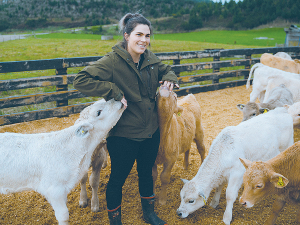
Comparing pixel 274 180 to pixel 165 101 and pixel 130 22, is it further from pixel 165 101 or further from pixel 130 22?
pixel 130 22

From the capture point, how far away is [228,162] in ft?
10.4

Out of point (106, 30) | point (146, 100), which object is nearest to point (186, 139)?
point (146, 100)

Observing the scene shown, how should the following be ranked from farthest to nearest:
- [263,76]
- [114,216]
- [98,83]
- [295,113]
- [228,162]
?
[263,76] → [295,113] → [228,162] → [114,216] → [98,83]

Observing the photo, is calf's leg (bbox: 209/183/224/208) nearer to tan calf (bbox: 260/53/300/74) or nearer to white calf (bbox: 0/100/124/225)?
white calf (bbox: 0/100/124/225)

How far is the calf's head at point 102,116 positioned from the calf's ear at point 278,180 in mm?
1854

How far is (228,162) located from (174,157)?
0.74 metres

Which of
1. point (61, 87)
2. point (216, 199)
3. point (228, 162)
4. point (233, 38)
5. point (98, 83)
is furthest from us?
point (233, 38)

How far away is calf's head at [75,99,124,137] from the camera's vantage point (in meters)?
2.55

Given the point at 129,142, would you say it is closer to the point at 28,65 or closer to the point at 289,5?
the point at 28,65

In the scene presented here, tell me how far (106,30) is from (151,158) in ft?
163

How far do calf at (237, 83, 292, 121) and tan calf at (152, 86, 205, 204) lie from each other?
1.21 m

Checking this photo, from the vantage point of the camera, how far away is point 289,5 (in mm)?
52938

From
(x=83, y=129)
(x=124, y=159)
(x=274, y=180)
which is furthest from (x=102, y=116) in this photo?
(x=274, y=180)

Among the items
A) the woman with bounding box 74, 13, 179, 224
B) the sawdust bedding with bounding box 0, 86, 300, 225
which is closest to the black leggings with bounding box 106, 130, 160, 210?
the woman with bounding box 74, 13, 179, 224
